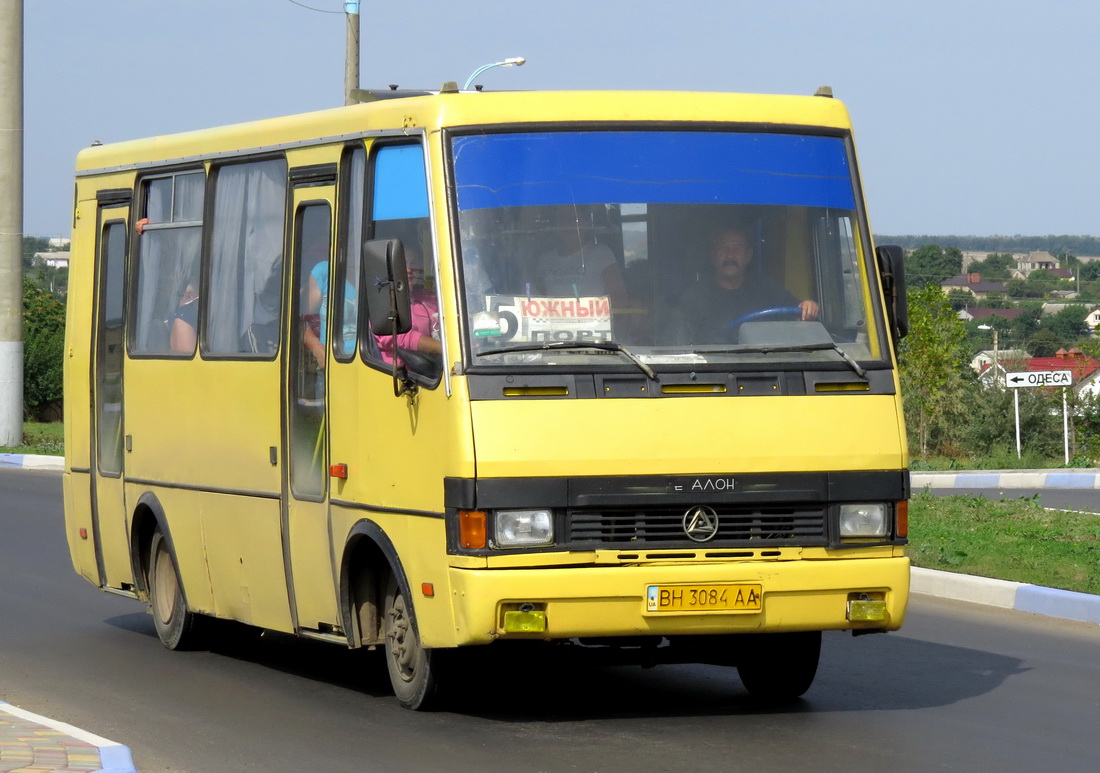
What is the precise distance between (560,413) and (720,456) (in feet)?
2.27

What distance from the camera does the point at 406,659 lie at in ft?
27.9

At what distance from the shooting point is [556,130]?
8.21 meters

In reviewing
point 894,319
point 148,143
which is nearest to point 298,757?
point 894,319

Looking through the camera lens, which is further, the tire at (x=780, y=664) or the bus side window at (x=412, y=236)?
the tire at (x=780, y=664)

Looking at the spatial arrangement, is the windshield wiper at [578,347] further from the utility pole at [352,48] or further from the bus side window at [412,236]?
the utility pole at [352,48]

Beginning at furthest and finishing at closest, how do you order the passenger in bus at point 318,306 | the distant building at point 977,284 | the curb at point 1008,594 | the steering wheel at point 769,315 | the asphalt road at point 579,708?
the distant building at point 977,284 → the curb at point 1008,594 → the passenger in bus at point 318,306 → the steering wheel at point 769,315 → the asphalt road at point 579,708

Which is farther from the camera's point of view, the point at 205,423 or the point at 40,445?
the point at 40,445

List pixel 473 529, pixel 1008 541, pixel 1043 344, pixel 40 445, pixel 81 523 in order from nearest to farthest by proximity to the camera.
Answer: pixel 473 529, pixel 81 523, pixel 1008 541, pixel 40 445, pixel 1043 344

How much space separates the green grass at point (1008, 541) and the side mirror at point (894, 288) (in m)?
5.31

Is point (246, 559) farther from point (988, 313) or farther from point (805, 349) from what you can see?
point (988, 313)

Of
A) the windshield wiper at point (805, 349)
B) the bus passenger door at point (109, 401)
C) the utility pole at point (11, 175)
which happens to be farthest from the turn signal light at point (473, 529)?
the utility pole at point (11, 175)

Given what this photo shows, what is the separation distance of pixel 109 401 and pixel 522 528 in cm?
489

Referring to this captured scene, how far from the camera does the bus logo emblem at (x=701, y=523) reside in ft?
25.6

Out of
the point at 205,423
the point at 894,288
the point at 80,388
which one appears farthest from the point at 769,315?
the point at 80,388
